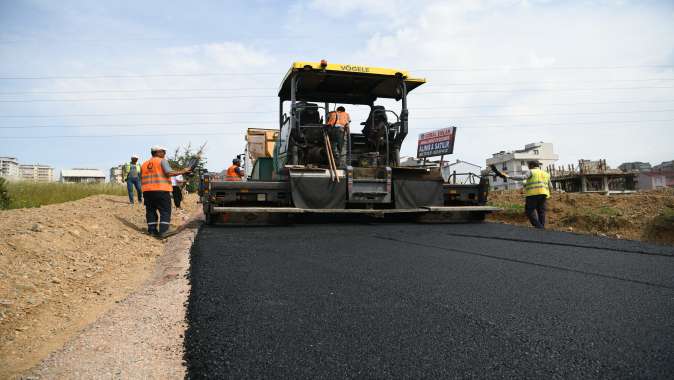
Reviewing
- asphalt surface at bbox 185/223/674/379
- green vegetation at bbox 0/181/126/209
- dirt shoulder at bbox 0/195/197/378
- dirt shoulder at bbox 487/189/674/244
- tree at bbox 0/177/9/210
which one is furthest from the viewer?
green vegetation at bbox 0/181/126/209

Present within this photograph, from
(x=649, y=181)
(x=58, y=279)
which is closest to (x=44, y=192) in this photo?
(x=58, y=279)

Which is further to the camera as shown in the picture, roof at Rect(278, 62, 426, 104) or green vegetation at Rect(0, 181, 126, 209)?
green vegetation at Rect(0, 181, 126, 209)

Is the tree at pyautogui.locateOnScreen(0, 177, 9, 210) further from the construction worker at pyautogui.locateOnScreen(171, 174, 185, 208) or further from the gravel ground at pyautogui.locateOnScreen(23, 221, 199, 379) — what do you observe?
the gravel ground at pyautogui.locateOnScreen(23, 221, 199, 379)

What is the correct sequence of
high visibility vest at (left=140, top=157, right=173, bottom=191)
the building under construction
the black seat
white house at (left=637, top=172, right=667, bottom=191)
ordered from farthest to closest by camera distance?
1. white house at (left=637, top=172, right=667, bottom=191)
2. the building under construction
3. the black seat
4. high visibility vest at (left=140, top=157, right=173, bottom=191)

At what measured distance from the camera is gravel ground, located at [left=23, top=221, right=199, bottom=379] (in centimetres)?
180

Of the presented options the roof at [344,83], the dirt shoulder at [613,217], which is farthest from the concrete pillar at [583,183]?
the roof at [344,83]

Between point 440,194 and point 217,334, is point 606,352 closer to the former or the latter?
point 217,334

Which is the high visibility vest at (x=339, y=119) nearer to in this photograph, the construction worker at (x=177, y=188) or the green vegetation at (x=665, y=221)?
the construction worker at (x=177, y=188)

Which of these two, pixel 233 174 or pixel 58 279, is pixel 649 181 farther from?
pixel 58 279

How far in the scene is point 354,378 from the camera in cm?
165

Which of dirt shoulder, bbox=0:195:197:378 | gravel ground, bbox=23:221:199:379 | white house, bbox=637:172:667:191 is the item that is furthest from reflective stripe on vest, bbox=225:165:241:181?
white house, bbox=637:172:667:191

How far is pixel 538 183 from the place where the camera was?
7.29 meters

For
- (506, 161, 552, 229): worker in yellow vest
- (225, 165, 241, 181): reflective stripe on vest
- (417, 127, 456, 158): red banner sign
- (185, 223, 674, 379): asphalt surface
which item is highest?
(417, 127, 456, 158): red banner sign

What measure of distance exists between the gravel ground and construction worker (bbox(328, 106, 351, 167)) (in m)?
4.13
